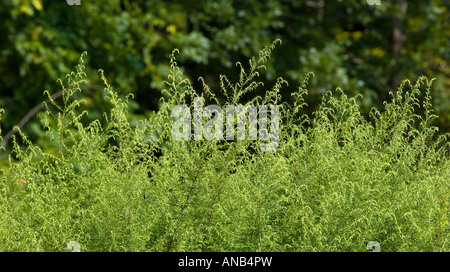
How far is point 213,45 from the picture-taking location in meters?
5.60

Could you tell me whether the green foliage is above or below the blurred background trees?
below

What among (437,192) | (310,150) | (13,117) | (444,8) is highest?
(444,8)

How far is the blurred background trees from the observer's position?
486 centimetres

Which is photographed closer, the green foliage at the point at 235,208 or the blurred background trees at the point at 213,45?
the green foliage at the point at 235,208

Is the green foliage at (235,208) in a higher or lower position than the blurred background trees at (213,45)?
lower

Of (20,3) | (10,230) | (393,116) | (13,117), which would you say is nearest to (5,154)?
(13,117)

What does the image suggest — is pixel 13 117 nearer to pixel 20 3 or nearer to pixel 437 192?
pixel 20 3

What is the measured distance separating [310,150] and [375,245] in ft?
1.66

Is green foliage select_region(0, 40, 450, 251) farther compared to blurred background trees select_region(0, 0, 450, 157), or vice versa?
blurred background trees select_region(0, 0, 450, 157)

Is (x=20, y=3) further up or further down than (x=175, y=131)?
further up

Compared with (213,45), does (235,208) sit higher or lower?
lower

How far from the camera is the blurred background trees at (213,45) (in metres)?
4.86

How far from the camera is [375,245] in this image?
1893 millimetres
